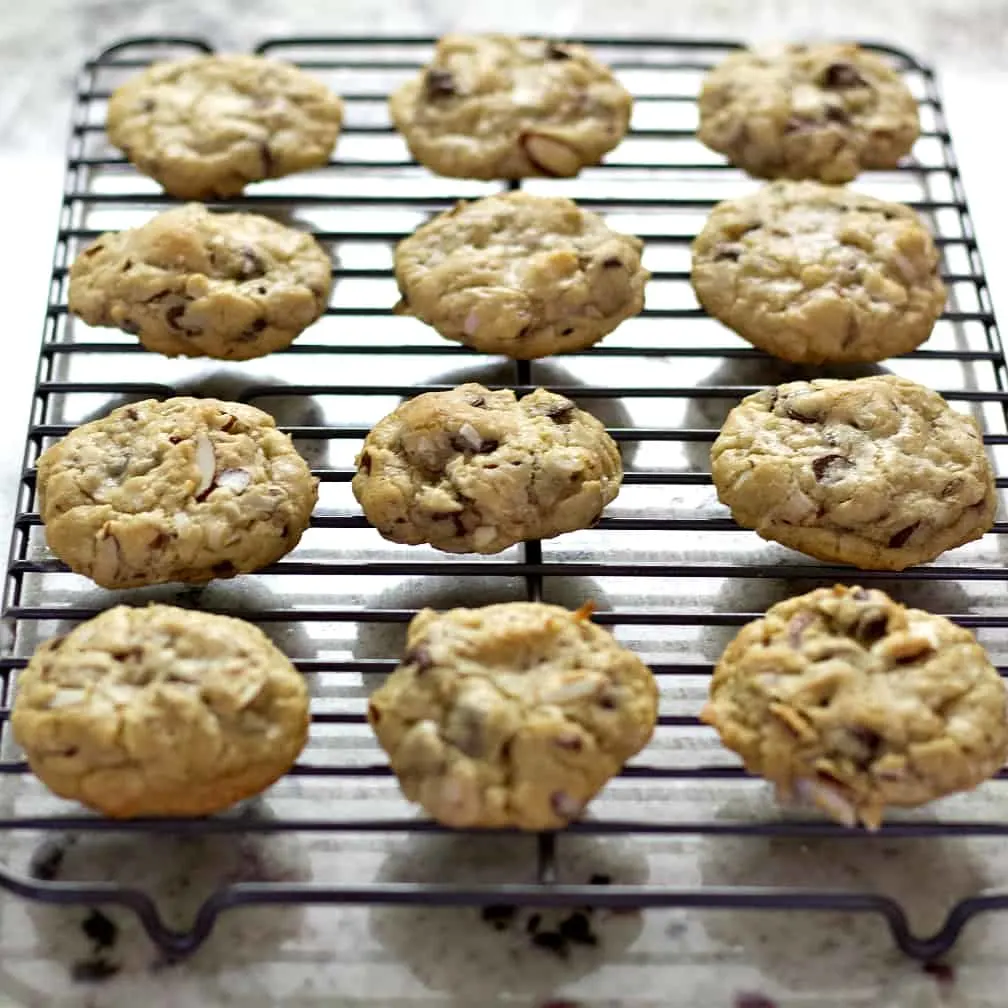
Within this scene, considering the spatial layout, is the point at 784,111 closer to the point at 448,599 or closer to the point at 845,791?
the point at 448,599

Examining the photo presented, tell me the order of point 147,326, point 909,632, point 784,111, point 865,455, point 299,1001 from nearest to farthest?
point 299,1001
point 909,632
point 865,455
point 147,326
point 784,111

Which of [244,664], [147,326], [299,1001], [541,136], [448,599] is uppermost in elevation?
[541,136]

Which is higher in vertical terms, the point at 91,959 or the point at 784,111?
the point at 784,111

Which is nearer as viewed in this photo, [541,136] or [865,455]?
[865,455]

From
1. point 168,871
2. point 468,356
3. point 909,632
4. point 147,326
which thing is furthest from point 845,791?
point 147,326

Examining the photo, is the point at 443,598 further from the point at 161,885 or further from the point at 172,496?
the point at 161,885

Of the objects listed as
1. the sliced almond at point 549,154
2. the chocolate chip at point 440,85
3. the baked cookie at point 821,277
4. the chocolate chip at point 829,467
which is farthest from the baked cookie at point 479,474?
the chocolate chip at point 440,85

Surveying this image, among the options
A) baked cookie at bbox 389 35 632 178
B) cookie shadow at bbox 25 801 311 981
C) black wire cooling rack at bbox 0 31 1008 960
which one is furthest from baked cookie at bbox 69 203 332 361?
cookie shadow at bbox 25 801 311 981
